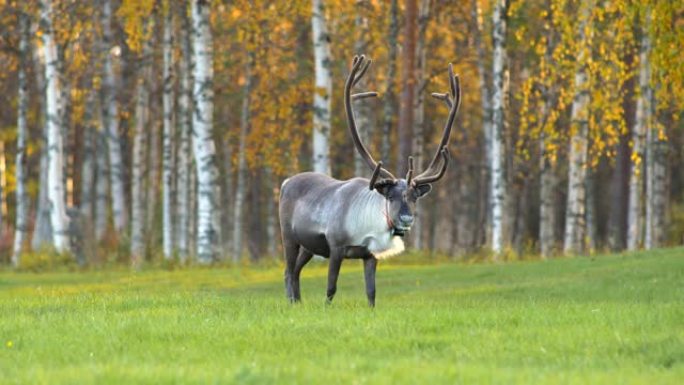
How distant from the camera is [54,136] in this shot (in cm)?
3219

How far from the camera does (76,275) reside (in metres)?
28.2

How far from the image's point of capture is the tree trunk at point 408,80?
108 ft

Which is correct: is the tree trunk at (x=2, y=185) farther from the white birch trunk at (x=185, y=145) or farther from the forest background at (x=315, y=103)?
the white birch trunk at (x=185, y=145)

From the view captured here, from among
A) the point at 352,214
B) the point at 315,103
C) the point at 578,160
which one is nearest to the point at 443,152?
the point at 352,214

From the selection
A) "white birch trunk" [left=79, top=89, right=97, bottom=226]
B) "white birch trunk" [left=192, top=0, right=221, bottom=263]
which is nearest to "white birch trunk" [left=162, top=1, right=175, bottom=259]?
"white birch trunk" [left=79, top=89, right=97, bottom=226]

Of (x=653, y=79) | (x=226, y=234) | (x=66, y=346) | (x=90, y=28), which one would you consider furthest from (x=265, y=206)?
(x=66, y=346)

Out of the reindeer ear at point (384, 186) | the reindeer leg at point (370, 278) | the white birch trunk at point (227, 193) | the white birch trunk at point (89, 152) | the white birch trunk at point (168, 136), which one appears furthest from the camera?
the white birch trunk at point (227, 193)

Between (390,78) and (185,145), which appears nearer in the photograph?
(390,78)

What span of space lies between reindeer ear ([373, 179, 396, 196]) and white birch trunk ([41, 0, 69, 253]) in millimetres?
17391

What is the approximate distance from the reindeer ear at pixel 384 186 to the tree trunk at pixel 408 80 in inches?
668

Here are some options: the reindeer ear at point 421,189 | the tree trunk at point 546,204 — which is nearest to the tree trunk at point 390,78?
the tree trunk at point 546,204

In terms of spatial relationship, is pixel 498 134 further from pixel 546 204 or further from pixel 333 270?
pixel 333 270

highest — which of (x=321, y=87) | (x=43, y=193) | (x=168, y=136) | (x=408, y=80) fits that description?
(x=408, y=80)

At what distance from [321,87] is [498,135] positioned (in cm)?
474
